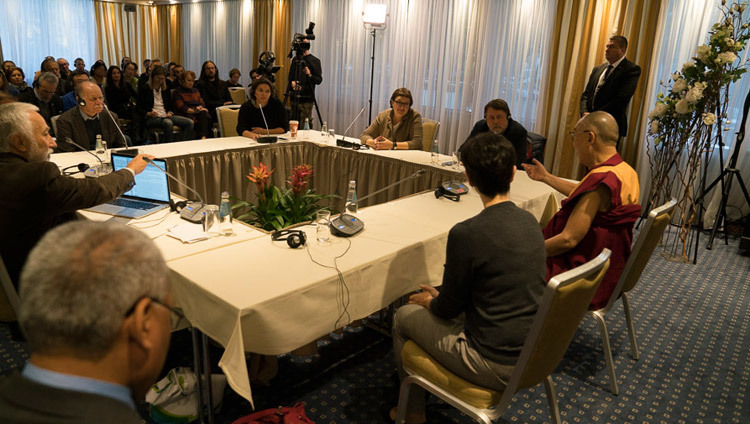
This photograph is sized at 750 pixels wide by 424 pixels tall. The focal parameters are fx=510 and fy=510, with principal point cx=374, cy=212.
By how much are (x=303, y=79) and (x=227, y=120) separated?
2080 mm

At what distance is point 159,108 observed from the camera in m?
6.46

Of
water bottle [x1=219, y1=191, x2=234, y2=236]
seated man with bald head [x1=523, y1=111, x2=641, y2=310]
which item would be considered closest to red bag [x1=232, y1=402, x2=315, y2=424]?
water bottle [x1=219, y1=191, x2=234, y2=236]

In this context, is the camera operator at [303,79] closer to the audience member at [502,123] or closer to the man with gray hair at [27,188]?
the audience member at [502,123]

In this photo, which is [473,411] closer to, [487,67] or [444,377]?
[444,377]

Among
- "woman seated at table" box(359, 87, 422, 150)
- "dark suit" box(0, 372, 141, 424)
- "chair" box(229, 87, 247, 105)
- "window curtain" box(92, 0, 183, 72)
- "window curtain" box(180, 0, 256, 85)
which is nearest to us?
"dark suit" box(0, 372, 141, 424)

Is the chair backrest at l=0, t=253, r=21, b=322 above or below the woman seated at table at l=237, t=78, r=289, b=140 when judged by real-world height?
below

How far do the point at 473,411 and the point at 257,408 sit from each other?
91cm

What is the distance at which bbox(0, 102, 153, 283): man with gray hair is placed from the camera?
1.82 metres

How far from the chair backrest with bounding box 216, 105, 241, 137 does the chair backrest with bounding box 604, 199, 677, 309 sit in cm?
336

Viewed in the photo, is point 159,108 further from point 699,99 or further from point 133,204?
point 699,99

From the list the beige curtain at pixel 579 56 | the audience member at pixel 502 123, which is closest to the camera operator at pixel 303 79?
the beige curtain at pixel 579 56

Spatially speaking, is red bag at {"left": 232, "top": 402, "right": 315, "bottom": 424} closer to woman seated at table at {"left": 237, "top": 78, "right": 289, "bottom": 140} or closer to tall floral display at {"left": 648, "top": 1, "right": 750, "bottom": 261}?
woman seated at table at {"left": 237, "top": 78, "right": 289, "bottom": 140}

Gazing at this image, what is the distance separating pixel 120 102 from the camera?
21.8ft

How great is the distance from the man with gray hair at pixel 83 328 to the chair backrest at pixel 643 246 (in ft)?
6.30
